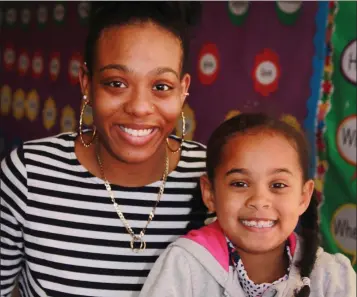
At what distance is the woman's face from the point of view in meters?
1.06

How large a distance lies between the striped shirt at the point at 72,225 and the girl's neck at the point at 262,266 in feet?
0.64

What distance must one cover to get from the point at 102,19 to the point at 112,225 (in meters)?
0.47

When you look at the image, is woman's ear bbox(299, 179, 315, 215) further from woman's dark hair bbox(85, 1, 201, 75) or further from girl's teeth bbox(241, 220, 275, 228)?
woman's dark hair bbox(85, 1, 201, 75)

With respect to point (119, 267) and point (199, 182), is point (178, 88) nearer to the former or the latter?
point (199, 182)

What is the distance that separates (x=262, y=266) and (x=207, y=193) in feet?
0.64

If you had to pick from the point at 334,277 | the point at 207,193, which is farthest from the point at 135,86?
the point at 334,277

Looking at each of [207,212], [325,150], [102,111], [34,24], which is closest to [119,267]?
[207,212]

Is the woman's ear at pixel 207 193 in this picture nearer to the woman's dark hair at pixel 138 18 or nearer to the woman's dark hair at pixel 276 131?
the woman's dark hair at pixel 276 131

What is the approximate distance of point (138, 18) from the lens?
1088mm

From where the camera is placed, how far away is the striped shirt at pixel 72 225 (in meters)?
1.14

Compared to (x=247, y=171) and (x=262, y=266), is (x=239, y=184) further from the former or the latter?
(x=262, y=266)

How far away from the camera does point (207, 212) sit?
4.06 ft

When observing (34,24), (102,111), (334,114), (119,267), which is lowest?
(119,267)

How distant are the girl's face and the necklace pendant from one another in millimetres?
214
